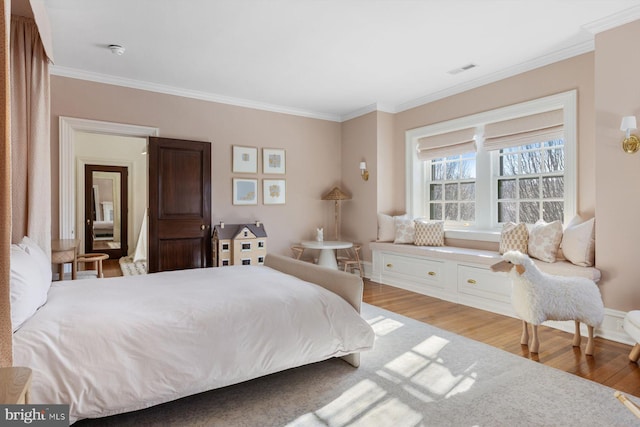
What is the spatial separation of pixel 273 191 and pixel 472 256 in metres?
2.99

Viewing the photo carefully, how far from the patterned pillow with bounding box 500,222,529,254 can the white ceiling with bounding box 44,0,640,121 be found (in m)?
1.79

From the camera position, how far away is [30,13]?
8.52 feet

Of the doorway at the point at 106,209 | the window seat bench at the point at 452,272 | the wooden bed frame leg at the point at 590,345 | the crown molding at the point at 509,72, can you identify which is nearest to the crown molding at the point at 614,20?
the crown molding at the point at 509,72

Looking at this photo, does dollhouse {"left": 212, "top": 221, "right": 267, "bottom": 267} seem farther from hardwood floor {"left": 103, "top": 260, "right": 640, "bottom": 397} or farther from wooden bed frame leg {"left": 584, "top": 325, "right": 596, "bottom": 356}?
wooden bed frame leg {"left": 584, "top": 325, "right": 596, "bottom": 356}

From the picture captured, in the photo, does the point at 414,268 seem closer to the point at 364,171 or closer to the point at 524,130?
the point at 364,171

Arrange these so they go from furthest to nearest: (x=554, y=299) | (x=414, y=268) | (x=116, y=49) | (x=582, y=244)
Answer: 1. (x=414, y=268)
2. (x=116, y=49)
3. (x=582, y=244)
4. (x=554, y=299)

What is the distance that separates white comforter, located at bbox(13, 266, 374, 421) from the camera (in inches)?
65.3

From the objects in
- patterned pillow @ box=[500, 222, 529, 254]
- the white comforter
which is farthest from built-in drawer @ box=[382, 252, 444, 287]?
the white comforter

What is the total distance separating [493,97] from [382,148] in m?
1.73

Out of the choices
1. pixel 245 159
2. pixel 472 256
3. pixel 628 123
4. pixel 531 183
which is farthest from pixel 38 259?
pixel 531 183

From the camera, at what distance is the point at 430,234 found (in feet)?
16.2

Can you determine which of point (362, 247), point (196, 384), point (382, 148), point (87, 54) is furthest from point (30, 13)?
point (362, 247)

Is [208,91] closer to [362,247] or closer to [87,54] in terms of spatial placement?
[87,54]

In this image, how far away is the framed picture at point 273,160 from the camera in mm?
5477
